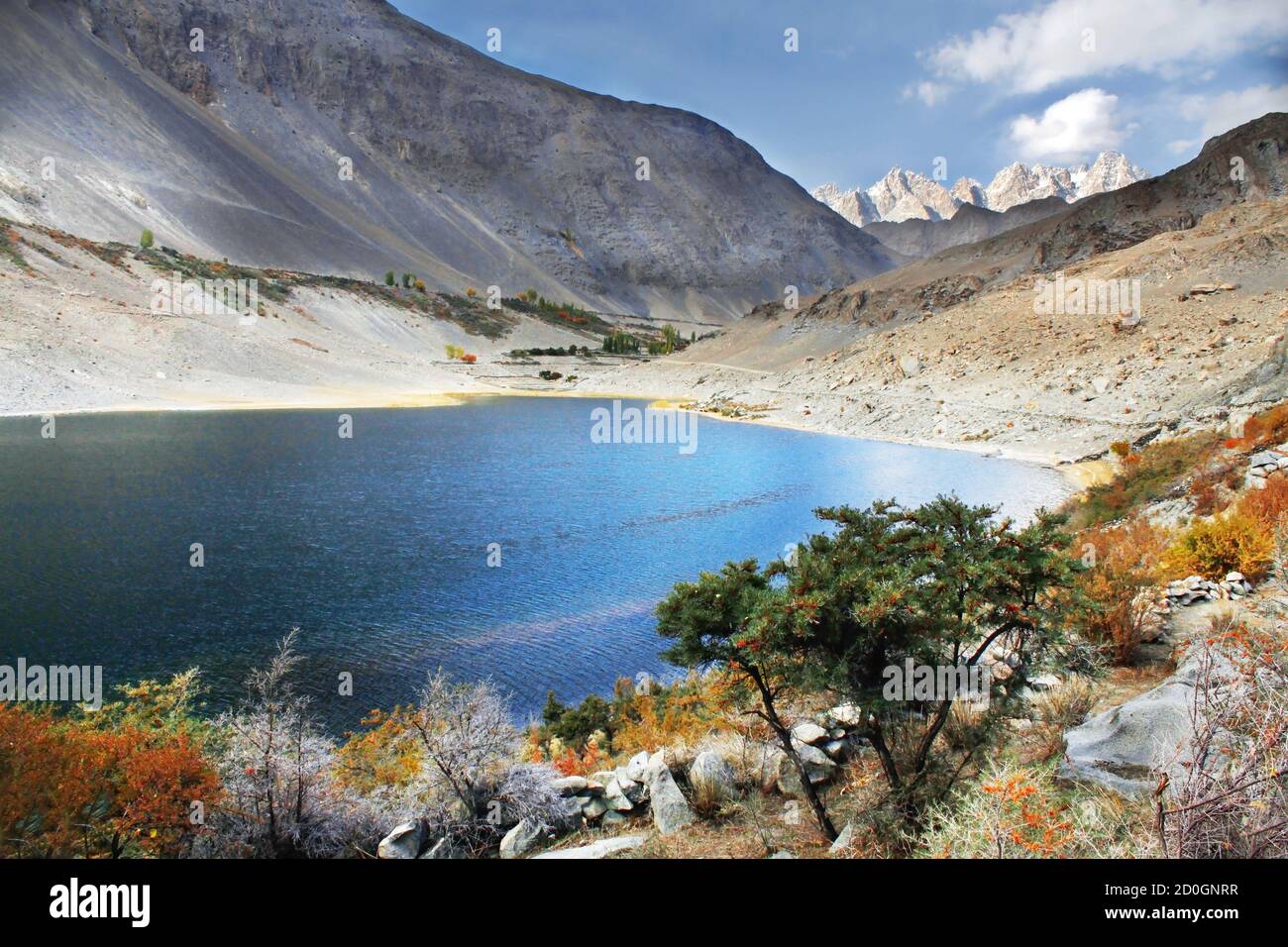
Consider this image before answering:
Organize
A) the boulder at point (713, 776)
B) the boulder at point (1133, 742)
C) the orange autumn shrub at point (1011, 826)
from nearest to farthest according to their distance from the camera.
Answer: the orange autumn shrub at point (1011, 826), the boulder at point (1133, 742), the boulder at point (713, 776)

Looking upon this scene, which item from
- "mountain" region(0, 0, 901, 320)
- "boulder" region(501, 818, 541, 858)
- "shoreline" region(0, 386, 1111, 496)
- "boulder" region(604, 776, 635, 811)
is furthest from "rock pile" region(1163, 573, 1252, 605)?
"mountain" region(0, 0, 901, 320)

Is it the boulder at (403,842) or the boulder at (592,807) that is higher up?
the boulder at (403,842)

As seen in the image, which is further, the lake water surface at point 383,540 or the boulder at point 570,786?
the lake water surface at point 383,540

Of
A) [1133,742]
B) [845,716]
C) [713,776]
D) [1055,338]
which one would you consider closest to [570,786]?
[713,776]

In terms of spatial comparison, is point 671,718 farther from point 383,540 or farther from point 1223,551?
point 383,540

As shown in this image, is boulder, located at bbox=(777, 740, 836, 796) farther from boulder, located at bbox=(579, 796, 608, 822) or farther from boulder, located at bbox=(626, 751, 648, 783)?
boulder, located at bbox=(579, 796, 608, 822)

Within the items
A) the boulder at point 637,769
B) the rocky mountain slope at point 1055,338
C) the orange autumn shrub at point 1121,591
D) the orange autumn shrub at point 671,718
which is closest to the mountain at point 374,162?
the rocky mountain slope at point 1055,338

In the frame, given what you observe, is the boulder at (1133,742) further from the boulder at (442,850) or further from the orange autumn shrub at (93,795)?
the orange autumn shrub at (93,795)
